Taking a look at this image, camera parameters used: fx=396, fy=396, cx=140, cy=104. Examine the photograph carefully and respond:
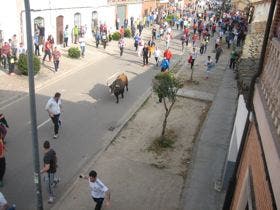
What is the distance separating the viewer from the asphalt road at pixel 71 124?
1114 centimetres

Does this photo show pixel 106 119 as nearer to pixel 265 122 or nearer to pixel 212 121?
pixel 212 121

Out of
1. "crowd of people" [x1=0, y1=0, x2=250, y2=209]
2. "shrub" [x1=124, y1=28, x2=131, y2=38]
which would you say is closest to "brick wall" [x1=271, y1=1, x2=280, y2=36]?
"crowd of people" [x1=0, y1=0, x2=250, y2=209]

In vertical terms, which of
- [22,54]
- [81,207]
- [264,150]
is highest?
[264,150]

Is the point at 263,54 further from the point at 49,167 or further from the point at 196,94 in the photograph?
the point at 196,94

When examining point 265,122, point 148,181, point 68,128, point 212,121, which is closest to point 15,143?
point 68,128

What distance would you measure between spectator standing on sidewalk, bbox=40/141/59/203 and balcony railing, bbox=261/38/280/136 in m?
5.46

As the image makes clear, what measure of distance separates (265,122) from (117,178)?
278 inches

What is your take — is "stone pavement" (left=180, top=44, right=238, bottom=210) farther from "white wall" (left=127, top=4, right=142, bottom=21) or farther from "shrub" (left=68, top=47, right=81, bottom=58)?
"white wall" (left=127, top=4, right=142, bottom=21)

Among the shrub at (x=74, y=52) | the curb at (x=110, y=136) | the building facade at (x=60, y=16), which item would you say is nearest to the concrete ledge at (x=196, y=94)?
the curb at (x=110, y=136)

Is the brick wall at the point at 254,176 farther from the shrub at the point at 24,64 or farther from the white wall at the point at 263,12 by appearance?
the shrub at the point at 24,64

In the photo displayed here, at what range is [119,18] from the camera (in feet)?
127

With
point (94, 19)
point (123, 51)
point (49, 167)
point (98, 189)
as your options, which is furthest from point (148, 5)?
point (98, 189)

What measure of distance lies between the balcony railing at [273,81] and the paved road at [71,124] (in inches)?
266

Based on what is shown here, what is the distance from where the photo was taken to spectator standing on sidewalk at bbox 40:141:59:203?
9508 millimetres
